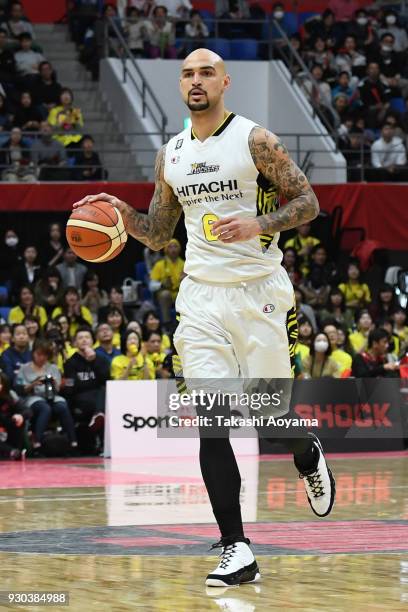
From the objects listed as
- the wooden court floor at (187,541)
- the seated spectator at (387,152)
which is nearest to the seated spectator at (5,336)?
the wooden court floor at (187,541)

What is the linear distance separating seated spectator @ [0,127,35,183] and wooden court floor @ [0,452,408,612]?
8265 millimetres

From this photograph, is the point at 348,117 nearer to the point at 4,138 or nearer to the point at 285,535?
the point at 4,138

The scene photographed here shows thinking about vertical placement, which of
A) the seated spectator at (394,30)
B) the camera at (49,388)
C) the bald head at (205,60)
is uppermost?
the seated spectator at (394,30)

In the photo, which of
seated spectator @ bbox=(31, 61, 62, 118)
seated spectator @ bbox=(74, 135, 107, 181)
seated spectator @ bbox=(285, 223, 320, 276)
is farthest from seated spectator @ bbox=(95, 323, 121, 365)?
seated spectator @ bbox=(31, 61, 62, 118)

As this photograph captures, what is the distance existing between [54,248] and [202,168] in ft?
46.5

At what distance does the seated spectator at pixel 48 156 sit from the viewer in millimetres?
21625

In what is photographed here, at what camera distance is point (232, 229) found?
654cm

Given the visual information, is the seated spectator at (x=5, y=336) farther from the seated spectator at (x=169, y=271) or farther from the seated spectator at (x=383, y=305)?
the seated spectator at (x=383, y=305)

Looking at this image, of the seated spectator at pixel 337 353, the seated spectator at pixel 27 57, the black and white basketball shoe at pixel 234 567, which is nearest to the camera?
Answer: the black and white basketball shoe at pixel 234 567

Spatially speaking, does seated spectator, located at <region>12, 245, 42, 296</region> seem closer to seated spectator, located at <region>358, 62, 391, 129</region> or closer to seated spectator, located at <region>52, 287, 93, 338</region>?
seated spectator, located at <region>52, 287, 93, 338</region>

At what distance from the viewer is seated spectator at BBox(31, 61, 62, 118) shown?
23172 millimetres

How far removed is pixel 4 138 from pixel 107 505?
1240 cm

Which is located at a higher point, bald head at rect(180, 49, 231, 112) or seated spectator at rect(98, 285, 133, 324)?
bald head at rect(180, 49, 231, 112)

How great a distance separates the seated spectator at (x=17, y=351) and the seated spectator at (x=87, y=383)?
53 cm
